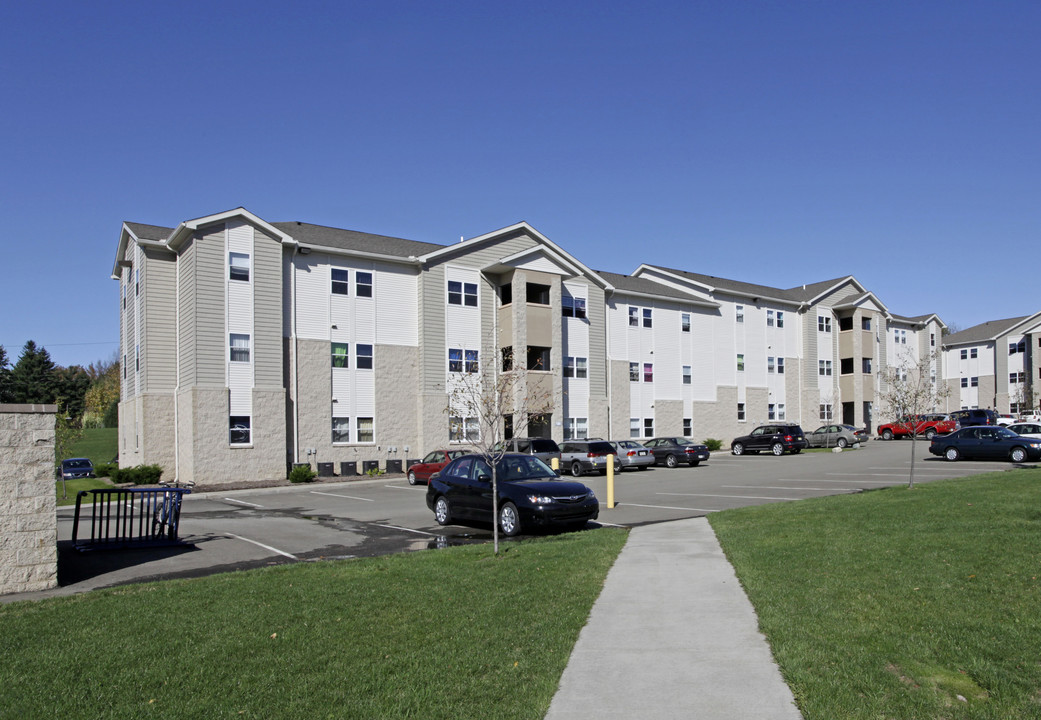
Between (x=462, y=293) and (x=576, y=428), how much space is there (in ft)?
31.0

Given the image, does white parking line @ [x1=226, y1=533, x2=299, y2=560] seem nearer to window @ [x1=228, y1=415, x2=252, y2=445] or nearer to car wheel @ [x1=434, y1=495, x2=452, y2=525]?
car wheel @ [x1=434, y1=495, x2=452, y2=525]

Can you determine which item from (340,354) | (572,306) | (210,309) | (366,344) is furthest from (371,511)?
(572,306)

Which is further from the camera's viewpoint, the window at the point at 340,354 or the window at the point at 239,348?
the window at the point at 340,354

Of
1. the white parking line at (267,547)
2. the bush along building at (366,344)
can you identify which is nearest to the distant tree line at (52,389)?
the bush along building at (366,344)

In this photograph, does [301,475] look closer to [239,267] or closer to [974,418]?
[239,267]

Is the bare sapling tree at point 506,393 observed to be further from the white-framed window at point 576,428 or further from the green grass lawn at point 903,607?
the green grass lawn at point 903,607

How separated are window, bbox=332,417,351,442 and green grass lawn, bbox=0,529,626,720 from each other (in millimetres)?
Result: 23872

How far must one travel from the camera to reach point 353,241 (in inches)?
Result: 1423

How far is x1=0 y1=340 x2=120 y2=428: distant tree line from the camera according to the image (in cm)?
8525

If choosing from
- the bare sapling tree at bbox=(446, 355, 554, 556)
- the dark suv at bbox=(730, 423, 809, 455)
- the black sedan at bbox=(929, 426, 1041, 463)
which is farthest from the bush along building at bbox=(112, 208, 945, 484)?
the black sedan at bbox=(929, 426, 1041, 463)

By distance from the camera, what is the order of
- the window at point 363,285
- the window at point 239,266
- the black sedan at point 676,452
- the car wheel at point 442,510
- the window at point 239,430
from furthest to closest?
the black sedan at point 676,452 < the window at point 363,285 < the window at point 239,266 < the window at point 239,430 < the car wheel at point 442,510

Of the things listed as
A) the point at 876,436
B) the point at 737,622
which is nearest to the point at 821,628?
the point at 737,622

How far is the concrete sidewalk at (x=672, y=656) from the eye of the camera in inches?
208

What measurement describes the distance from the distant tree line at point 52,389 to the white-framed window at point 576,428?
62.5 meters
